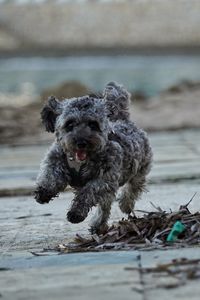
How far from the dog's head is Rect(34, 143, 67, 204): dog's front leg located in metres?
0.17

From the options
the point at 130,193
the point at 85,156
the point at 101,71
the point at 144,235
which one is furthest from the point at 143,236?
the point at 101,71

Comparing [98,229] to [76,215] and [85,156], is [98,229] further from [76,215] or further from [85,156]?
[85,156]

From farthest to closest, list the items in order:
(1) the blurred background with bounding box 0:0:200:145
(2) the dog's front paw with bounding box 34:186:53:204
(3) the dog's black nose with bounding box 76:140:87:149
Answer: (1) the blurred background with bounding box 0:0:200:145, (2) the dog's front paw with bounding box 34:186:53:204, (3) the dog's black nose with bounding box 76:140:87:149

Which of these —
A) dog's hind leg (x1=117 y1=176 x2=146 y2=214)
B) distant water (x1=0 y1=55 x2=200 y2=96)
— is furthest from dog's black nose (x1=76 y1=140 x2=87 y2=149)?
distant water (x1=0 y1=55 x2=200 y2=96)

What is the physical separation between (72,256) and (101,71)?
4006 cm

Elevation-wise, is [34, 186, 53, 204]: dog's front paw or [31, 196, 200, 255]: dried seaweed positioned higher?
[34, 186, 53, 204]: dog's front paw

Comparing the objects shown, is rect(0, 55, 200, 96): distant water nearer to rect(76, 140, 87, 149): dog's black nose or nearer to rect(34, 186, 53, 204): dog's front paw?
rect(34, 186, 53, 204): dog's front paw

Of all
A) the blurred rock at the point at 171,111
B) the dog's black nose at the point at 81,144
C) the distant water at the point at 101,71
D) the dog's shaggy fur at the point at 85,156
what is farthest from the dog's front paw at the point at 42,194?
the distant water at the point at 101,71

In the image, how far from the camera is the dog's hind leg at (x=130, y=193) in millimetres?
8656

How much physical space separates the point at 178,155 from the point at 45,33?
164ft

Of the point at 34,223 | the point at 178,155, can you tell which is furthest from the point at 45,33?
the point at 34,223

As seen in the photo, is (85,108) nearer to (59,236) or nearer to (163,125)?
(59,236)

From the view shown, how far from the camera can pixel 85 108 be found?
725 centimetres

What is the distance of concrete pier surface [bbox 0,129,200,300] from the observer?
5.09m
